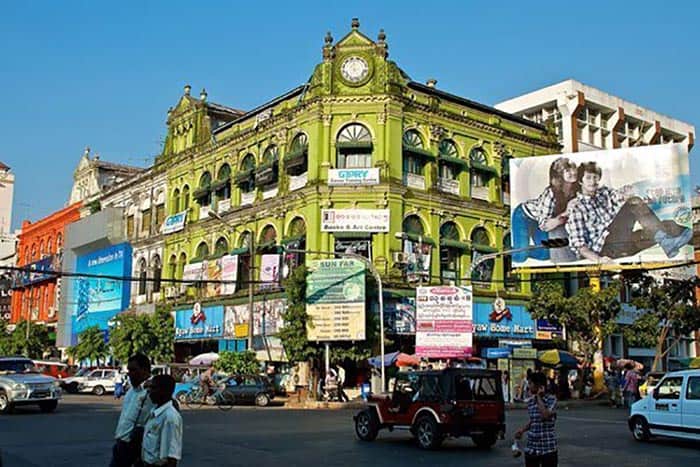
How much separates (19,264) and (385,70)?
5047 cm

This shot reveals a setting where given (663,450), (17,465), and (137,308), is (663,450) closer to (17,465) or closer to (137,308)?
(17,465)

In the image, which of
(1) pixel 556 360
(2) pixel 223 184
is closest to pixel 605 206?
(1) pixel 556 360

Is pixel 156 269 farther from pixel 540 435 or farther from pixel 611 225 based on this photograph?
pixel 540 435

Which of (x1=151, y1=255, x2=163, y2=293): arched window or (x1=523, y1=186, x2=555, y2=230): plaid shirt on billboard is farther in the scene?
(x1=151, y1=255, x2=163, y2=293): arched window

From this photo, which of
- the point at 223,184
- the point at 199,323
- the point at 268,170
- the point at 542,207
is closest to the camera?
the point at 542,207

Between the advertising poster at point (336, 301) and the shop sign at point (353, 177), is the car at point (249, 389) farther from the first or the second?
the shop sign at point (353, 177)

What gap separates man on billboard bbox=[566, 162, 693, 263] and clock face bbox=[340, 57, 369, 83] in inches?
461

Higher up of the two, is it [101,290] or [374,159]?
[374,159]

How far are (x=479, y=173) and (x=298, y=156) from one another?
1034 cm

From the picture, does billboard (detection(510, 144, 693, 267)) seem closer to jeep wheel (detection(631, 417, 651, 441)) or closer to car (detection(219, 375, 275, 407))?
car (detection(219, 375, 275, 407))

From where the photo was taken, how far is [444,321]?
3316 cm

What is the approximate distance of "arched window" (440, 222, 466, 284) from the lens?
3941cm

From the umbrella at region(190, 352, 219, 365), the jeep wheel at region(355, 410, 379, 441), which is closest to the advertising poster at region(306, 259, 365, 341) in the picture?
the umbrella at region(190, 352, 219, 365)

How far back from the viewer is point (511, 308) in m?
40.6
